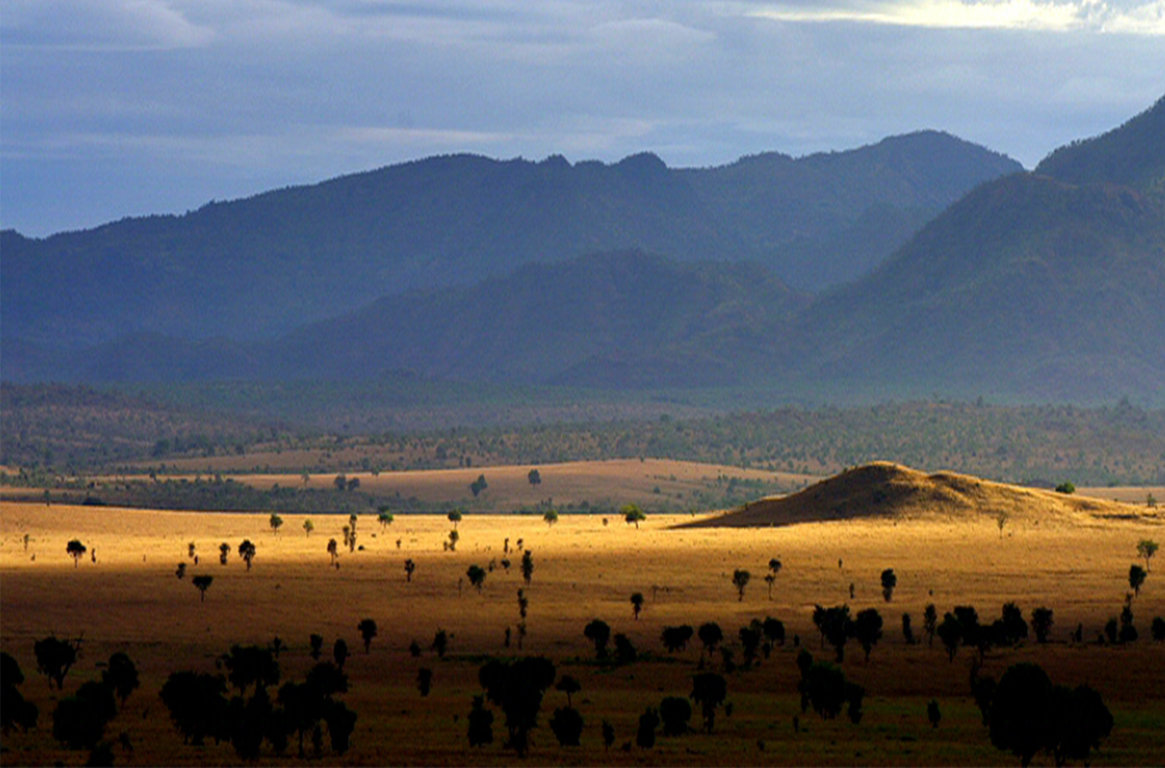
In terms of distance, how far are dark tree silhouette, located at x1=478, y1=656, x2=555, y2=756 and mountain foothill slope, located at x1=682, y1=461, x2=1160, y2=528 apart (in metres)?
72.7

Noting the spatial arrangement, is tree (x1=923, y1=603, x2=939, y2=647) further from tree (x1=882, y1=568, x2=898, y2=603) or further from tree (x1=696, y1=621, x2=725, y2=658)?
tree (x1=696, y1=621, x2=725, y2=658)

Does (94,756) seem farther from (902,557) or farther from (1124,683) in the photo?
(902,557)

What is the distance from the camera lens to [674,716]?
54.8 m

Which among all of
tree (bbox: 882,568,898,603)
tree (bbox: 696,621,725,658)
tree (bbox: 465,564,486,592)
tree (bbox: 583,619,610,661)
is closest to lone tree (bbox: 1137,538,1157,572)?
tree (bbox: 882,568,898,603)

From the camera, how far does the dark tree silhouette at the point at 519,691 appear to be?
52.1 metres

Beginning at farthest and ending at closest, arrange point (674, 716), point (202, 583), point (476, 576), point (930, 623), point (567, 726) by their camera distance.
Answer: point (476, 576) < point (202, 583) < point (930, 623) < point (674, 716) < point (567, 726)

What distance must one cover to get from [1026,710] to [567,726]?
12.8 m

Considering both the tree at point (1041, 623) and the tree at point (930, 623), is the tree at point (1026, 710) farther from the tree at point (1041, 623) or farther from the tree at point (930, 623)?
the tree at point (1041, 623)

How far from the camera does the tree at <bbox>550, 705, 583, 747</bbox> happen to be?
51562mm

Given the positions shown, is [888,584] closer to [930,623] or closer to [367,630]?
[930,623]

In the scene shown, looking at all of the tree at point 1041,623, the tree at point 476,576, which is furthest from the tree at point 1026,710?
the tree at point 476,576

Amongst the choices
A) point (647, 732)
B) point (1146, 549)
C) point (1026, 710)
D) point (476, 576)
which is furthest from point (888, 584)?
point (1026, 710)

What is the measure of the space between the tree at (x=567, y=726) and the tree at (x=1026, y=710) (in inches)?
467

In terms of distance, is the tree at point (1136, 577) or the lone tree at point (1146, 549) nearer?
the tree at point (1136, 577)
